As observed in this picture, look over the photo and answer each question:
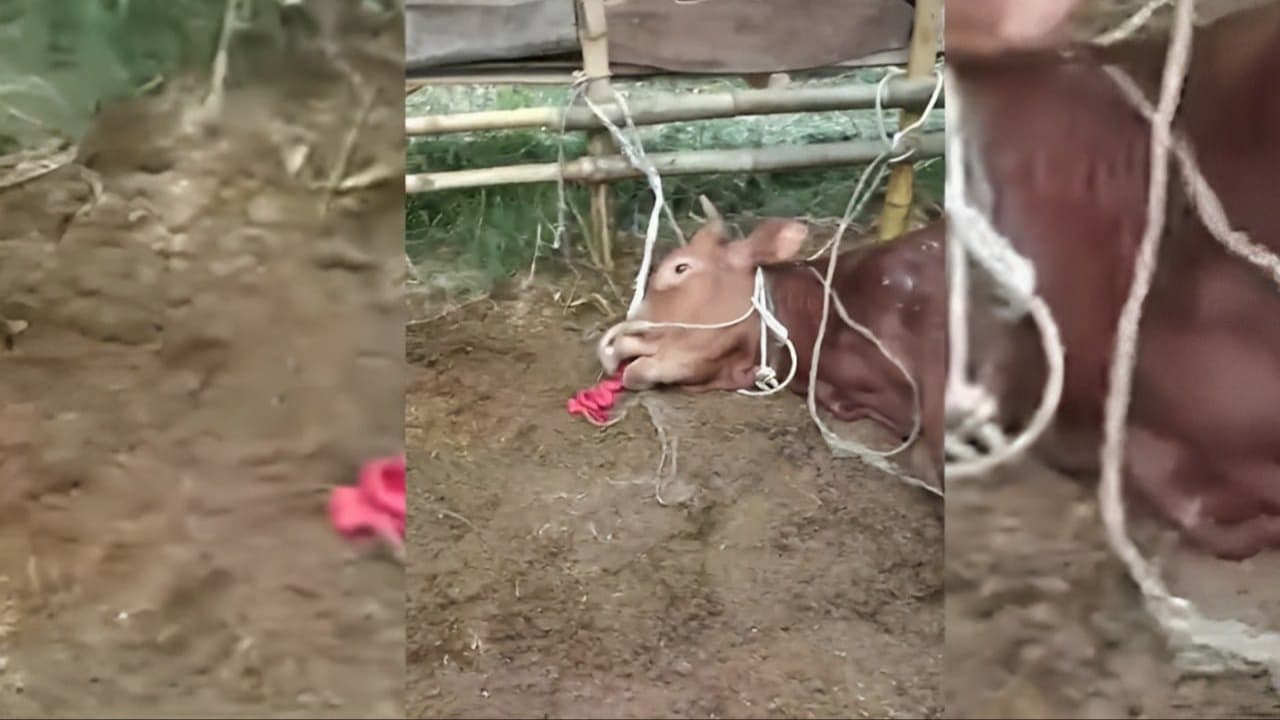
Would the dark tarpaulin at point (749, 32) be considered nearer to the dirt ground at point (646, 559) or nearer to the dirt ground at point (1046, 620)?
the dirt ground at point (646, 559)

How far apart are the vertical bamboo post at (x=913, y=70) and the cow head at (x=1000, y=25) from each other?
1.42 feet

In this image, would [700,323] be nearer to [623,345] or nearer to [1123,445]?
[623,345]

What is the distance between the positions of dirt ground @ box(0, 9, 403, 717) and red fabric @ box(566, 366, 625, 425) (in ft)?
1.56

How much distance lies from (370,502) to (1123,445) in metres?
0.36

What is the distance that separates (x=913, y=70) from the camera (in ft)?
3.54

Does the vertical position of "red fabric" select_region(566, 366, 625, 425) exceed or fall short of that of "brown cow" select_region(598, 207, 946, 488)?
it falls short

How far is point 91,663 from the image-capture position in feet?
1.67

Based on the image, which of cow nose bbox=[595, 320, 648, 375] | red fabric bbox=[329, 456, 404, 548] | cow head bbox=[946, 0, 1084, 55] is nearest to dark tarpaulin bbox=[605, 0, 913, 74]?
cow nose bbox=[595, 320, 648, 375]

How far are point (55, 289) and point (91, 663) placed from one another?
23cm

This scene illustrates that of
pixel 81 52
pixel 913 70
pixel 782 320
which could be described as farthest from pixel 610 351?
pixel 81 52

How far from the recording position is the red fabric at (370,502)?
44cm

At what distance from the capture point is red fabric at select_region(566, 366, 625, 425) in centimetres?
99

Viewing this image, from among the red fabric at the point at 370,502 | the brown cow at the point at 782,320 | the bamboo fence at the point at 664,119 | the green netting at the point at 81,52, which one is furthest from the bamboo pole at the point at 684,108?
the red fabric at the point at 370,502

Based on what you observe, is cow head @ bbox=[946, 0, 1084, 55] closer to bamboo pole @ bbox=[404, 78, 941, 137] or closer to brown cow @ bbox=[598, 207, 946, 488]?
brown cow @ bbox=[598, 207, 946, 488]
